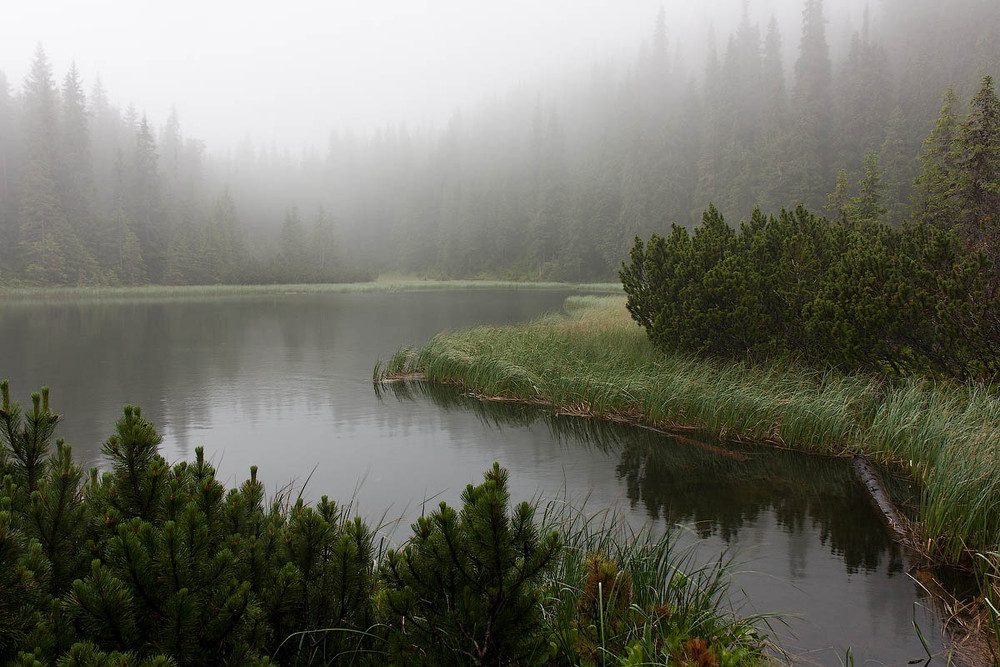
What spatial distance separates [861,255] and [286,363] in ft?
53.8

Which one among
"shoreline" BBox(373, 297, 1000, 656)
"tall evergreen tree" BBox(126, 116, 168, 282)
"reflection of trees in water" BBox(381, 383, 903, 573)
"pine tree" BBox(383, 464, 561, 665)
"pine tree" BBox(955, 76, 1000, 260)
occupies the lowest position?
"reflection of trees in water" BBox(381, 383, 903, 573)

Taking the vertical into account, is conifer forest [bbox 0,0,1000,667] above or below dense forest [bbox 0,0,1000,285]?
below

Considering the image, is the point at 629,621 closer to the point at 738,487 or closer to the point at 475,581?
the point at 475,581

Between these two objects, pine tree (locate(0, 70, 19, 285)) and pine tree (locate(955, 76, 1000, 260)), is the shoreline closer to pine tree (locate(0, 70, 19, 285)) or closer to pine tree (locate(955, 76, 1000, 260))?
pine tree (locate(955, 76, 1000, 260))

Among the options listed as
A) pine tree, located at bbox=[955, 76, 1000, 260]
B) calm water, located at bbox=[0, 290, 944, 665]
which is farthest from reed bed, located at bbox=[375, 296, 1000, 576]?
pine tree, located at bbox=[955, 76, 1000, 260]

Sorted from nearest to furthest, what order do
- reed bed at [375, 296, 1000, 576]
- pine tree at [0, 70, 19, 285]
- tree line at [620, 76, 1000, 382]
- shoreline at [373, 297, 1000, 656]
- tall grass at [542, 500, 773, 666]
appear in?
1. tall grass at [542, 500, 773, 666]
2. shoreline at [373, 297, 1000, 656]
3. reed bed at [375, 296, 1000, 576]
4. tree line at [620, 76, 1000, 382]
5. pine tree at [0, 70, 19, 285]

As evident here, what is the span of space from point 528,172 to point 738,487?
124m

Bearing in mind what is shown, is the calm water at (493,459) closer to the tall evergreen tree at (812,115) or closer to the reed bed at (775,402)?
the reed bed at (775,402)

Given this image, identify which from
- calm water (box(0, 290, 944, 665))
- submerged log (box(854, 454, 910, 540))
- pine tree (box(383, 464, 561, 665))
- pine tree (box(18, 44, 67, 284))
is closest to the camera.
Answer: pine tree (box(383, 464, 561, 665))

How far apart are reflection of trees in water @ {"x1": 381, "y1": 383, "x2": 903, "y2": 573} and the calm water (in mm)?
30

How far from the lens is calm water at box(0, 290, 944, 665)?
5.21 metres

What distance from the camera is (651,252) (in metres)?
12.9

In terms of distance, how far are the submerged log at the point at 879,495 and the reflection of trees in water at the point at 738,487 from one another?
3.7 inches

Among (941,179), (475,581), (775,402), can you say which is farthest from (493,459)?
(941,179)
